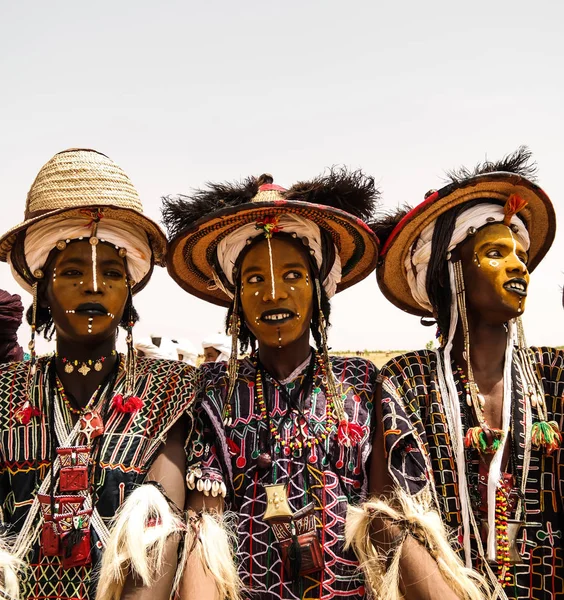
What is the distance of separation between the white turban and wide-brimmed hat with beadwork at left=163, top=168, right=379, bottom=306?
24 cm

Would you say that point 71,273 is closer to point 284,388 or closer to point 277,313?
point 277,313

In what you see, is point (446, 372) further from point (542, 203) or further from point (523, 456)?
point (542, 203)

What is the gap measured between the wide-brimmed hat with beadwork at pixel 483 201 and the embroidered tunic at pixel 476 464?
2.25ft

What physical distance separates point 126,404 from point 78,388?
0.31m

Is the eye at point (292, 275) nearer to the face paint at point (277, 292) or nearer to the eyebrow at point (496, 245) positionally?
the face paint at point (277, 292)

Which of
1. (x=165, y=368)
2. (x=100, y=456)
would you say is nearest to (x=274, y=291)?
(x=165, y=368)

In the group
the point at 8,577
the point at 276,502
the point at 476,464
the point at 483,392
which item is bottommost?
the point at 8,577

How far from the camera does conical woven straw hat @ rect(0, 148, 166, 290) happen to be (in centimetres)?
337

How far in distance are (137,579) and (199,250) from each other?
71.5 inches

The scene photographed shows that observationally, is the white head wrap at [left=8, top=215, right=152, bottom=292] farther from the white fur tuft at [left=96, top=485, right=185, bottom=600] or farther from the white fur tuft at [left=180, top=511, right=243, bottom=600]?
the white fur tuft at [left=180, top=511, right=243, bottom=600]

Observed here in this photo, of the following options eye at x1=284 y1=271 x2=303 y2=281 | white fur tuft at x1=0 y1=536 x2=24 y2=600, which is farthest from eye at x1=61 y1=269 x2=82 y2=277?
white fur tuft at x1=0 y1=536 x2=24 y2=600

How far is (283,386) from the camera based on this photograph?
338 cm

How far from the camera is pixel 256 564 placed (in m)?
3.01

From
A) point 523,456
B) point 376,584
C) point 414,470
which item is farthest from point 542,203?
point 376,584
